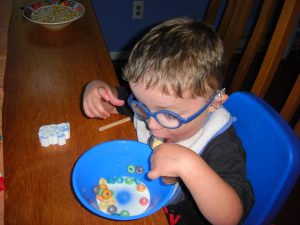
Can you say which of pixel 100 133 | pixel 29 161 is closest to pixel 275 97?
pixel 100 133

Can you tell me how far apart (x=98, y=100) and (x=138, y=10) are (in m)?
1.71

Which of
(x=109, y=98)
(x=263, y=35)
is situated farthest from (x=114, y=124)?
(x=263, y=35)

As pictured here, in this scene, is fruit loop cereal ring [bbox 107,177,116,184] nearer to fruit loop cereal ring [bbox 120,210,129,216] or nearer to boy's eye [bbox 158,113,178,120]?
fruit loop cereal ring [bbox 120,210,129,216]

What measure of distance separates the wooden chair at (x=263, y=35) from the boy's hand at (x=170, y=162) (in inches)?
11.3

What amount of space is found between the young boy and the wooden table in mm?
104

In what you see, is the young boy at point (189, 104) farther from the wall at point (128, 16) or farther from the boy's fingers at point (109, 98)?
the wall at point (128, 16)

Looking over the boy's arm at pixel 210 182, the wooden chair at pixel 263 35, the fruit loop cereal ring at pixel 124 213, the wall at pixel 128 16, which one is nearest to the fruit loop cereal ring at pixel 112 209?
the fruit loop cereal ring at pixel 124 213

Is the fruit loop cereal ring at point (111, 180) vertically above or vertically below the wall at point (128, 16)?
above

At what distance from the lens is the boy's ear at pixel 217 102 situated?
0.68 meters

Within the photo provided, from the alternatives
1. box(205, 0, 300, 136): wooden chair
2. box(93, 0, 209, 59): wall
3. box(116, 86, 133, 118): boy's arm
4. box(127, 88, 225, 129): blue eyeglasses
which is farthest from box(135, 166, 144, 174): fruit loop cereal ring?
box(93, 0, 209, 59): wall

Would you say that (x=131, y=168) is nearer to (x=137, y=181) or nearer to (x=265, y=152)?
(x=137, y=181)

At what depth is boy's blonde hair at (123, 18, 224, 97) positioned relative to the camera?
0.61 meters

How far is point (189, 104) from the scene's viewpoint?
0.64m

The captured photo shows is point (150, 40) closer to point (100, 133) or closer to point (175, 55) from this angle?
point (175, 55)
